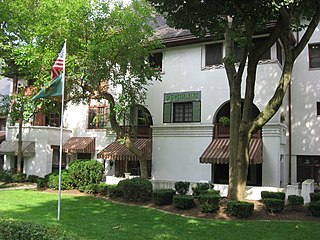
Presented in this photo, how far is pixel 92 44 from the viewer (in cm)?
1778

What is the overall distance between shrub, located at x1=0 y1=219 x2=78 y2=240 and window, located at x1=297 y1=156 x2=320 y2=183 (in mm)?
17960

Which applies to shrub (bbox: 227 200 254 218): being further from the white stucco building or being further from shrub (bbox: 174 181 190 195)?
the white stucco building

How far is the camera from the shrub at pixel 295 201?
1388cm

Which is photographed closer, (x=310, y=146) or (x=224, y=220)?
(x=224, y=220)

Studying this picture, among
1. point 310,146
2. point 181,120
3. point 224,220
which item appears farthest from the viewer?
point 181,120

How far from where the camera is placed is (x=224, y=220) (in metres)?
12.7

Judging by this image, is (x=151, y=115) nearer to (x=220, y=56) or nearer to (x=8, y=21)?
(x=220, y=56)

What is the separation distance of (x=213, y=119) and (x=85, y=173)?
844 centimetres

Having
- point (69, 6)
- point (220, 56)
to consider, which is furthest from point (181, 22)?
point (220, 56)

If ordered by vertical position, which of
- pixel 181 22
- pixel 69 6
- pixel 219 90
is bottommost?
pixel 219 90

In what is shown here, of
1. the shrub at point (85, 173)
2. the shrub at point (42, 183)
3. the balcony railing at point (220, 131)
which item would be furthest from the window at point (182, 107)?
the shrub at point (42, 183)

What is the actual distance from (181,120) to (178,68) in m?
3.49

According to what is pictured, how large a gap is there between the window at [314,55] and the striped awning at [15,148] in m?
21.2

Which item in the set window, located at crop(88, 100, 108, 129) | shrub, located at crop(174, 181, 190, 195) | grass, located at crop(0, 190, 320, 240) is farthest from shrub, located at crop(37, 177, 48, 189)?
shrub, located at crop(174, 181, 190, 195)
